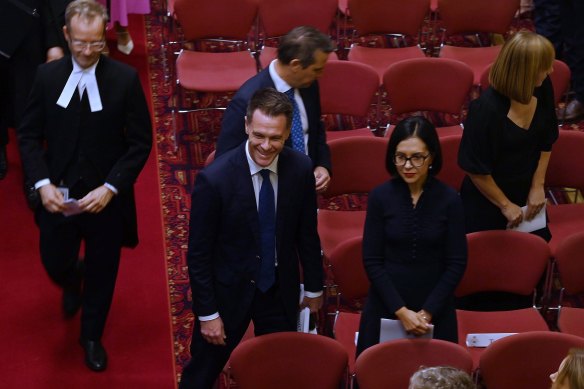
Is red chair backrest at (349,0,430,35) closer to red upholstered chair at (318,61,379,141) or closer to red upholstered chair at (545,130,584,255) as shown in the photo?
red upholstered chair at (318,61,379,141)

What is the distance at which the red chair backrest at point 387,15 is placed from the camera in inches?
276

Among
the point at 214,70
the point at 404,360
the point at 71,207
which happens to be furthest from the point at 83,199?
the point at 214,70

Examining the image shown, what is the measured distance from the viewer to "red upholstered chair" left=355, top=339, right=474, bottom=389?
13.1 ft

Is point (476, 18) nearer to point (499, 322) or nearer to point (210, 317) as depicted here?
point (499, 322)

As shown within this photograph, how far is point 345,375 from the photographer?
14.6 feet

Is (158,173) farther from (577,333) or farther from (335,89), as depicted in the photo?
(577,333)

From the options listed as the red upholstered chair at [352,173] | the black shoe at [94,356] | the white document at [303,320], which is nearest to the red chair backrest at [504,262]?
the red upholstered chair at [352,173]

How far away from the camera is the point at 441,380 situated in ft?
10.3

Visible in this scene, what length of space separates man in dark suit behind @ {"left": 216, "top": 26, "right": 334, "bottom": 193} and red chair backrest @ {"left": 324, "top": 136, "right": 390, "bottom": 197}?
29.0 inches

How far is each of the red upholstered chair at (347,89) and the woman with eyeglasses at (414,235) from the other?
1967 mm

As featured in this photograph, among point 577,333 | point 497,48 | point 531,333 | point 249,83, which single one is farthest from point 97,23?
point 497,48

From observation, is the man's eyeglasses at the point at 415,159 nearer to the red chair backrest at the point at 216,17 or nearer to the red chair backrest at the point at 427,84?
the red chair backrest at the point at 427,84

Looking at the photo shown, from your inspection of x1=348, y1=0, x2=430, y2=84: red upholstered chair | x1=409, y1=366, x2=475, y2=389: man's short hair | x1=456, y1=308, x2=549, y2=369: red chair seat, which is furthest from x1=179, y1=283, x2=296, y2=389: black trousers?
x1=348, y1=0, x2=430, y2=84: red upholstered chair

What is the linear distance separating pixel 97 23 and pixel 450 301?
190 centimetres
